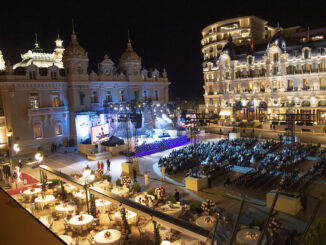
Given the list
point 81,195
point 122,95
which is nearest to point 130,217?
point 81,195

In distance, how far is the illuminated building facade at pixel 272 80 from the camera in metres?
45.6

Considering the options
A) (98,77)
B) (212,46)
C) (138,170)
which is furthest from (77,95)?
(212,46)

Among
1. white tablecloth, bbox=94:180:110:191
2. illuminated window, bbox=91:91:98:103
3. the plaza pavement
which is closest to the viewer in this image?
the plaza pavement

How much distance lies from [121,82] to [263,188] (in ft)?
109

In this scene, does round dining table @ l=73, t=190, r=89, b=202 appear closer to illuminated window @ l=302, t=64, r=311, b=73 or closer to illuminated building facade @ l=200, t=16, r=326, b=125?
illuminated building facade @ l=200, t=16, r=326, b=125

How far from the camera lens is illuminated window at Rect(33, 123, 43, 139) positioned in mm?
37347

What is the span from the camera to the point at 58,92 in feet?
131

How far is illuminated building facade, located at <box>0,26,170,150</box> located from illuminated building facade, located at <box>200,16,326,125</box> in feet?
57.5

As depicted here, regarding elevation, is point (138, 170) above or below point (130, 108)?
below

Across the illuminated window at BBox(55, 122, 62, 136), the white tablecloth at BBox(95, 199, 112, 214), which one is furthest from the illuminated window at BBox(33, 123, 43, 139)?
the white tablecloth at BBox(95, 199, 112, 214)

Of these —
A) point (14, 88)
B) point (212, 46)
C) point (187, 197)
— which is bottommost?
point (187, 197)

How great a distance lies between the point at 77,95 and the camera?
41.2 meters

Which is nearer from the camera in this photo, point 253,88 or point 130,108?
point 130,108

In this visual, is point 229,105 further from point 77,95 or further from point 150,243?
point 150,243
